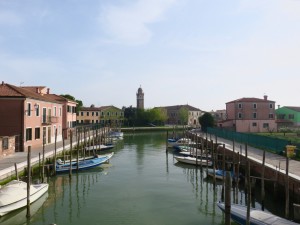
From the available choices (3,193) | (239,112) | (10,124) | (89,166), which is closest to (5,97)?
(10,124)

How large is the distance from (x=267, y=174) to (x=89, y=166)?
16.2 meters

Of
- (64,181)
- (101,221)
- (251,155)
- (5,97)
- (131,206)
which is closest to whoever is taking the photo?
(101,221)

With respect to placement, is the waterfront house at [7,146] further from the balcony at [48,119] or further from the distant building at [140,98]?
the distant building at [140,98]

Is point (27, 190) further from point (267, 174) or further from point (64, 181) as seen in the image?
point (267, 174)

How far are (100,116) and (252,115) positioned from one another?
54.5 metres

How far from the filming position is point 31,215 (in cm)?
1742

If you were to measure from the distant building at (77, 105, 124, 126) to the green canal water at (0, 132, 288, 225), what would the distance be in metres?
69.3

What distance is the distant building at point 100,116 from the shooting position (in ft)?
327

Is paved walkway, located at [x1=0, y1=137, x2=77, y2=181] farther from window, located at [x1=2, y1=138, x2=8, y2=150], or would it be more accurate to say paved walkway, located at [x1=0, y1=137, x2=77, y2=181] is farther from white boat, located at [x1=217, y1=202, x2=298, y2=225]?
white boat, located at [x1=217, y1=202, x2=298, y2=225]

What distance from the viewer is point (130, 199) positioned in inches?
811

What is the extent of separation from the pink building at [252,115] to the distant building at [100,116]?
144ft

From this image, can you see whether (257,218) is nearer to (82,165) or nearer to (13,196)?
(13,196)

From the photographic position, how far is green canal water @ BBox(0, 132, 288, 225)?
1695 cm

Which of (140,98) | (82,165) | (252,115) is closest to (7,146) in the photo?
(82,165)
